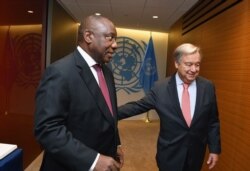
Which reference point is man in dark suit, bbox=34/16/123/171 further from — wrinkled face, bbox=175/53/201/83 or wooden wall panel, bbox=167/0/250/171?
wooden wall panel, bbox=167/0/250/171

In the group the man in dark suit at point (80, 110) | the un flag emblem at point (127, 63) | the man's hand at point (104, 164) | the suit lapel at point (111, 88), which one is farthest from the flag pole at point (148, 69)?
the man's hand at point (104, 164)

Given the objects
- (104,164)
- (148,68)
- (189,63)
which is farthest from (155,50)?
(104,164)

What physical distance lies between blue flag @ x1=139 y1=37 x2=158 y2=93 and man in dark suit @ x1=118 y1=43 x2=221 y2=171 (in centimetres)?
595

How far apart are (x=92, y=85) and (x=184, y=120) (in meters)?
0.98

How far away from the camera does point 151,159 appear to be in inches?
189

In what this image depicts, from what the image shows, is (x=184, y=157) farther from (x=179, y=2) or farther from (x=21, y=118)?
(x=179, y=2)

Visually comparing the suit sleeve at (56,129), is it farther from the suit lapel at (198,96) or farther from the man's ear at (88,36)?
the suit lapel at (198,96)

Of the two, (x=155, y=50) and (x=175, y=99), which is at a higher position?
(x=155, y=50)

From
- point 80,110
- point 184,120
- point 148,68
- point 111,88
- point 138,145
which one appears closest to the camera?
point 80,110

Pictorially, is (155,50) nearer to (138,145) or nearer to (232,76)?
(138,145)

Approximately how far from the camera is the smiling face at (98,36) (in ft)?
4.94

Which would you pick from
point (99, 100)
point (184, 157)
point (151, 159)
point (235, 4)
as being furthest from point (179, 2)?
point (99, 100)

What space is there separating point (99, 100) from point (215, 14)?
3.02m

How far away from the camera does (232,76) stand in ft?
10.8
